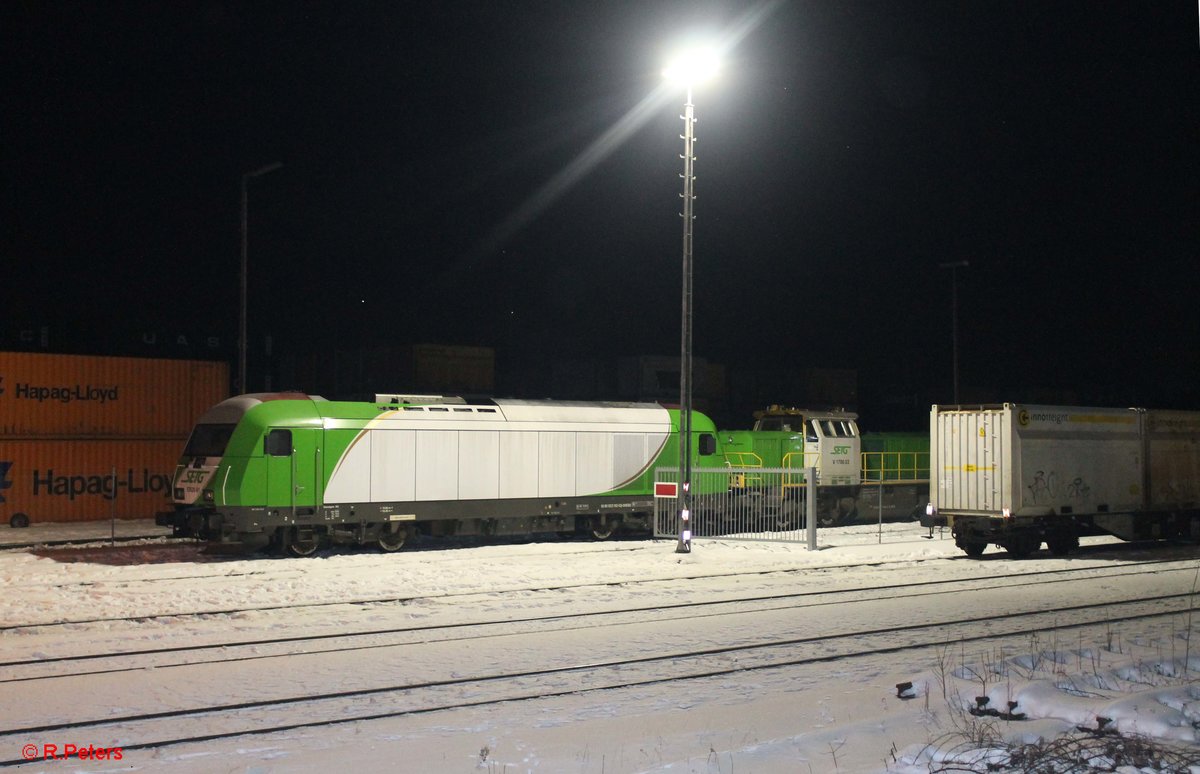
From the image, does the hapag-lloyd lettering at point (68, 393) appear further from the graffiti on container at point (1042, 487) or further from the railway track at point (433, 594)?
the graffiti on container at point (1042, 487)

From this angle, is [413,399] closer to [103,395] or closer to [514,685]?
[103,395]

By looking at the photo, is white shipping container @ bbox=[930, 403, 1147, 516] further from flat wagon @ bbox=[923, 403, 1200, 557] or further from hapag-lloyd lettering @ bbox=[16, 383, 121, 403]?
hapag-lloyd lettering @ bbox=[16, 383, 121, 403]

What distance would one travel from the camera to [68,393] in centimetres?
2789

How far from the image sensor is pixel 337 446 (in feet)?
69.1

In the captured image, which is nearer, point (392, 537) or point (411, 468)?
point (411, 468)

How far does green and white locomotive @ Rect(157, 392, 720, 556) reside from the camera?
20234mm

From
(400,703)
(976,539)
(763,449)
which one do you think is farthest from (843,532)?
(400,703)

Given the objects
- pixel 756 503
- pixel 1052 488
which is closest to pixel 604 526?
pixel 756 503

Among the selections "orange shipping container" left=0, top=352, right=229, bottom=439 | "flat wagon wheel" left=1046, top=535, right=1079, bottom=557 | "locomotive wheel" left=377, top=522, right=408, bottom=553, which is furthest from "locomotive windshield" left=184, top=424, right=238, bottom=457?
"flat wagon wheel" left=1046, top=535, right=1079, bottom=557

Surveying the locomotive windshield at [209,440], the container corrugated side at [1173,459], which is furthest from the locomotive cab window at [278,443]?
the container corrugated side at [1173,459]

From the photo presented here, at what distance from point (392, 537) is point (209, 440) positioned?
4081mm

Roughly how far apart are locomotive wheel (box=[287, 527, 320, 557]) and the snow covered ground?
93 centimetres

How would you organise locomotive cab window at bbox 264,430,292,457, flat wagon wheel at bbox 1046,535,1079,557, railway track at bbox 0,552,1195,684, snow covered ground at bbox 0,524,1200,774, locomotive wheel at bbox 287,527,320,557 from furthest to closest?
flat wagon wheel at bbox 1046,535,1079,557 → locomotive wheel at bbox 287,527,320,557 → locomotive cab window at bbox 264,430,292,457 → railway track at bbox 0,552,1195,684 → snow covered ground at bbox 0,524,1200,774

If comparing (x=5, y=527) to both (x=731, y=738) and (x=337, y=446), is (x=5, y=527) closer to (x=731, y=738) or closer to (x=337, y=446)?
(x=337, y=446)
